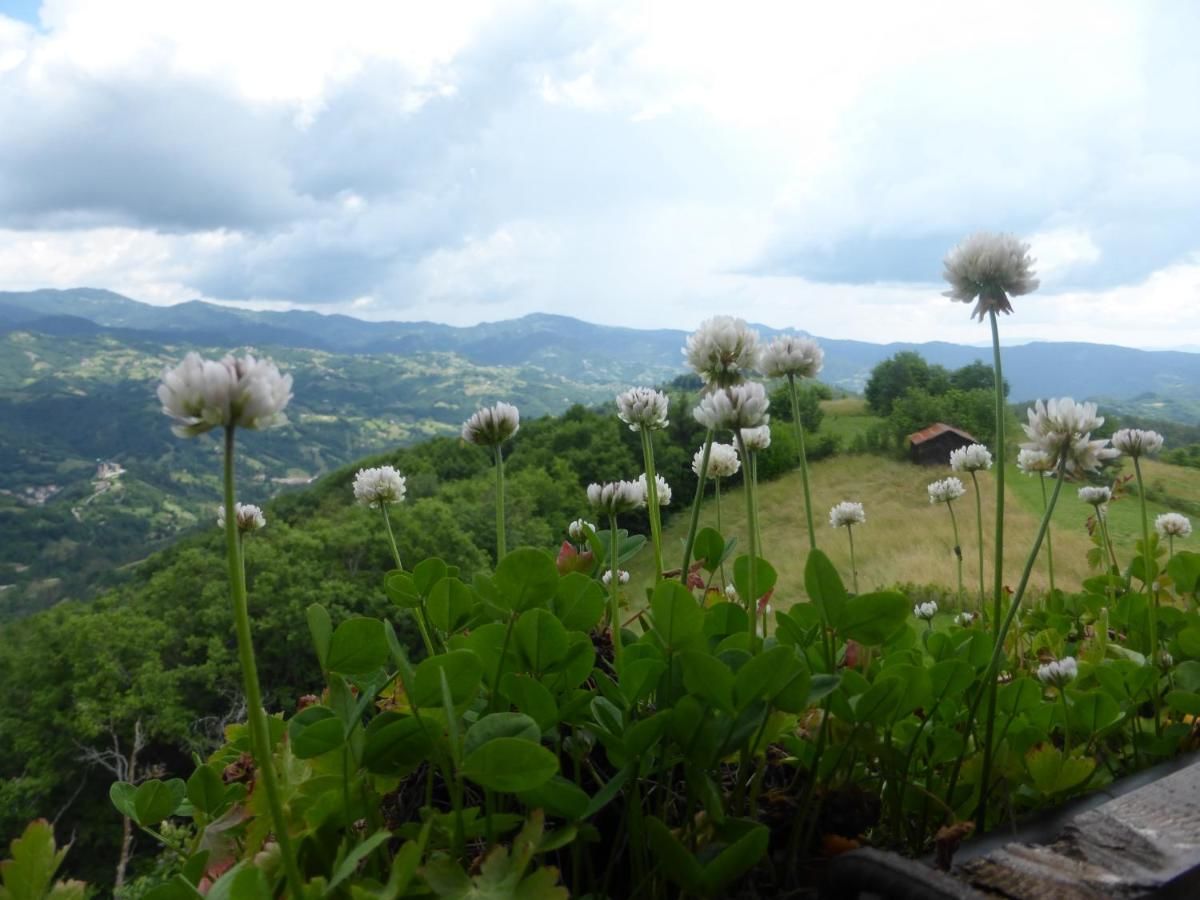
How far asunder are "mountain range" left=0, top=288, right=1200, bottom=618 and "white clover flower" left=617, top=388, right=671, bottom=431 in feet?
36.2

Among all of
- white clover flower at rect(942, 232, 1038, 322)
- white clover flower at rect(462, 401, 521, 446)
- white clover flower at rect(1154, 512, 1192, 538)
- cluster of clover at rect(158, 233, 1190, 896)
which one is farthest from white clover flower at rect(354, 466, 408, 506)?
white clover flower at rect(1154, 512, 1192, 538)

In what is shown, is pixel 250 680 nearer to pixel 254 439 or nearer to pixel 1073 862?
pixel 1073 862

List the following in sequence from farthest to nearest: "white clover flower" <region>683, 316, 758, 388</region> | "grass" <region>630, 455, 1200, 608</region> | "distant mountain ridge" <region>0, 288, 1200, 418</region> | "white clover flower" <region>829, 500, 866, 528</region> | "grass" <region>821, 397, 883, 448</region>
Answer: "distant mountain ridge" <region>0, 288, 1200, 418</region> < "grass" <region>821, 397, 883, 448</region> < "grass" <region>630, 455, 1200, 608</region> < "white clover flower" <region>829, 500, 866, 528</region> < "white clover flower" <region>683, 316, 758, 388</region>

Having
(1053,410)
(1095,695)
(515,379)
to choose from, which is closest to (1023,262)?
(1053,410)

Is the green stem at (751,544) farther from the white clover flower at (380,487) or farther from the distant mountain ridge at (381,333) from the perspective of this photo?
the distant mountain ridge at (381,333)

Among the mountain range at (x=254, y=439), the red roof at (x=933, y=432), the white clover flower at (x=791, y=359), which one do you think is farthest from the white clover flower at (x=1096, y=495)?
the mountain range at (x=254, y=439)

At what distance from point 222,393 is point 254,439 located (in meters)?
17.9

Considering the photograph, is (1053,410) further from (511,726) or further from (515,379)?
(515,379)

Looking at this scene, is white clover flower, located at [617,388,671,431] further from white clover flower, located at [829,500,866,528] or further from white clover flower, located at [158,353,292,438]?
white clover flower, located at [829,500,866,528]

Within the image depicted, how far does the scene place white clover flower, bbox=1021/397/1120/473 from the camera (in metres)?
0.65

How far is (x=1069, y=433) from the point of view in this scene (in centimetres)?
65

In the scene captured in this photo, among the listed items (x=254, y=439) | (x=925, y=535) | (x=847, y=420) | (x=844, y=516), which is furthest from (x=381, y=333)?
(x=844, y=516)

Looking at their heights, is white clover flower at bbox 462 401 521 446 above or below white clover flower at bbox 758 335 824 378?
below

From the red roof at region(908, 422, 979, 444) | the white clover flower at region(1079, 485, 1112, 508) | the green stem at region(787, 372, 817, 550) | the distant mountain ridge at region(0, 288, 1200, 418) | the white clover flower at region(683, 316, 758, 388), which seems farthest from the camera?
the distant mountain ridge at region(0, 288, 1200, 418)
